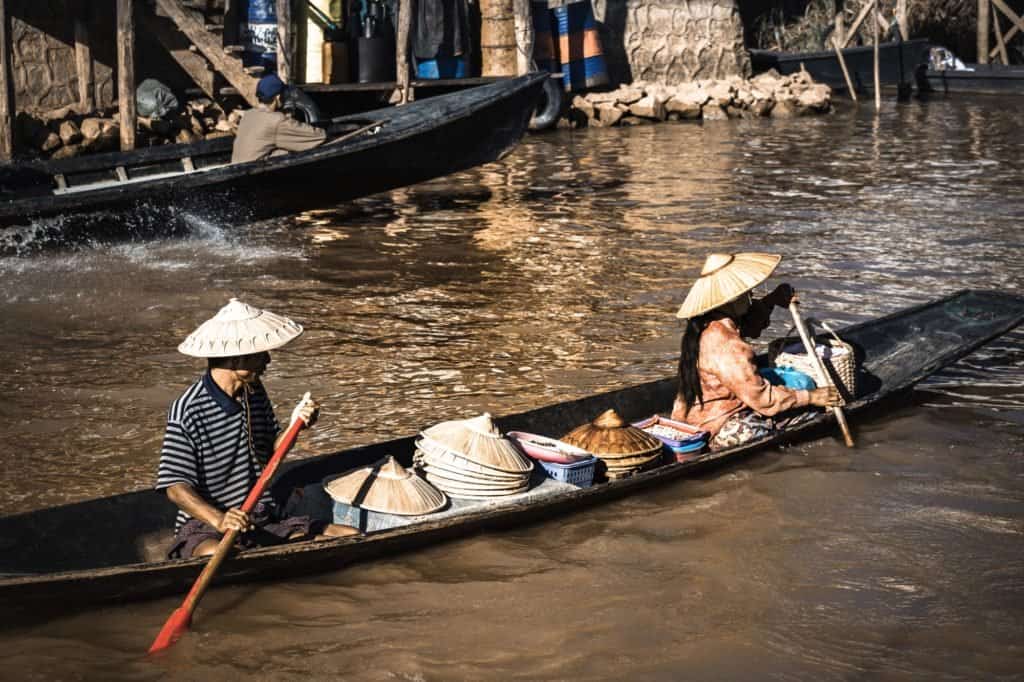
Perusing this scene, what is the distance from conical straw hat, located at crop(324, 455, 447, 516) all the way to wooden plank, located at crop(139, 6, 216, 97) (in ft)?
32.6

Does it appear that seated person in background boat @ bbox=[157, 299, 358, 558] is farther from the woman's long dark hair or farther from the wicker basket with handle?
the wicker basket with handle


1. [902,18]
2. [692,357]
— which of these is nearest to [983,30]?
[902,18]

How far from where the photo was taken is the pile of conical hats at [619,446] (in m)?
5.29

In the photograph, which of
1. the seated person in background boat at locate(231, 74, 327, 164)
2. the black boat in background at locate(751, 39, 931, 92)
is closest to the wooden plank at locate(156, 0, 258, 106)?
the seated person in background boat at locate(231, 74, 327, 164)

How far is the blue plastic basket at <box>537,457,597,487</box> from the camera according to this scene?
5156 mm

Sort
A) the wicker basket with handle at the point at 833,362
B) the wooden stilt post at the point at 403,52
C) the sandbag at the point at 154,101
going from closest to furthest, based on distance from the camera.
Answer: the wicker basket with handle at the point at 833,362
the sandbag at the point at 154,101
the wooden stilt post at the point at 403,52

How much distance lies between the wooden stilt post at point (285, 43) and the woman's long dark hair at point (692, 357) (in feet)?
33.0

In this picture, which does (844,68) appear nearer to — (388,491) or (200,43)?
(200,43)

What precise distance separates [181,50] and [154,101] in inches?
28.0

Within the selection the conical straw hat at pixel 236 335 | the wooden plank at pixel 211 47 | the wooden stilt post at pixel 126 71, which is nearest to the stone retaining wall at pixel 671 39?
the wooden plank at pixel 211 47

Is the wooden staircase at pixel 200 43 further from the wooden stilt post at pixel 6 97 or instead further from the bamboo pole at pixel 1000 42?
the bamboo pole at pixel 1000 42

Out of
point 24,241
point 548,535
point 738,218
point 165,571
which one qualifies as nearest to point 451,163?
point 738,218

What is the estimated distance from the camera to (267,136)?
10.6m

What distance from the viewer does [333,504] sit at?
502 cm
